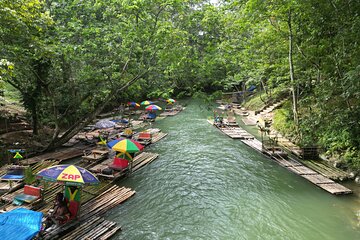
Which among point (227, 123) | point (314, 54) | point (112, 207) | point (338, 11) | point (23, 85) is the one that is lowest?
point (112, 207)

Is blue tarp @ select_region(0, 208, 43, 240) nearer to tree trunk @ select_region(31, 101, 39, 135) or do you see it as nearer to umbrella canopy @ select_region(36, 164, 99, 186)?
umbrella canopy @ select_region(36, 164, 99, 186)

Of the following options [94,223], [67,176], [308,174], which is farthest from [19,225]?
[308,174]

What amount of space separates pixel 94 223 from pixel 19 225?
10.2 feet

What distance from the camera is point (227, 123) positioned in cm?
2709

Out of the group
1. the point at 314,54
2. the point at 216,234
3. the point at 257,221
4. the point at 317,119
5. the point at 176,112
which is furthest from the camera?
the point at 176,112

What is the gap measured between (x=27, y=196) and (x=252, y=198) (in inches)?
407

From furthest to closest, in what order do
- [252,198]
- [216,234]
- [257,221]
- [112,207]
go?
[252,198], [112,207], [257,221], [216,234]

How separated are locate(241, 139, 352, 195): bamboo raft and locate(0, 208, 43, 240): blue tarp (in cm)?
1241

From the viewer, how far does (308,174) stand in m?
13.7

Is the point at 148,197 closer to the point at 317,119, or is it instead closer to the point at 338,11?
the point at 317,119

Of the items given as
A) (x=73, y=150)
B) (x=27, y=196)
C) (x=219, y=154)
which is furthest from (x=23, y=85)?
(x=219, y=154)

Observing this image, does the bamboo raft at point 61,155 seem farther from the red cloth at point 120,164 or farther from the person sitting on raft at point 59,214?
the person sitting on raft at point 59,214

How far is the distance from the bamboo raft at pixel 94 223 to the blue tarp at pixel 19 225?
1.62 metres

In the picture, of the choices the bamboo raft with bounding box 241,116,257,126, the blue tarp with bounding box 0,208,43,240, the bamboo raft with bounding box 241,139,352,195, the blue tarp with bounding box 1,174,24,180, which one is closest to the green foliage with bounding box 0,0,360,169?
the bamboo raft with bounding box 241,139,352,195
